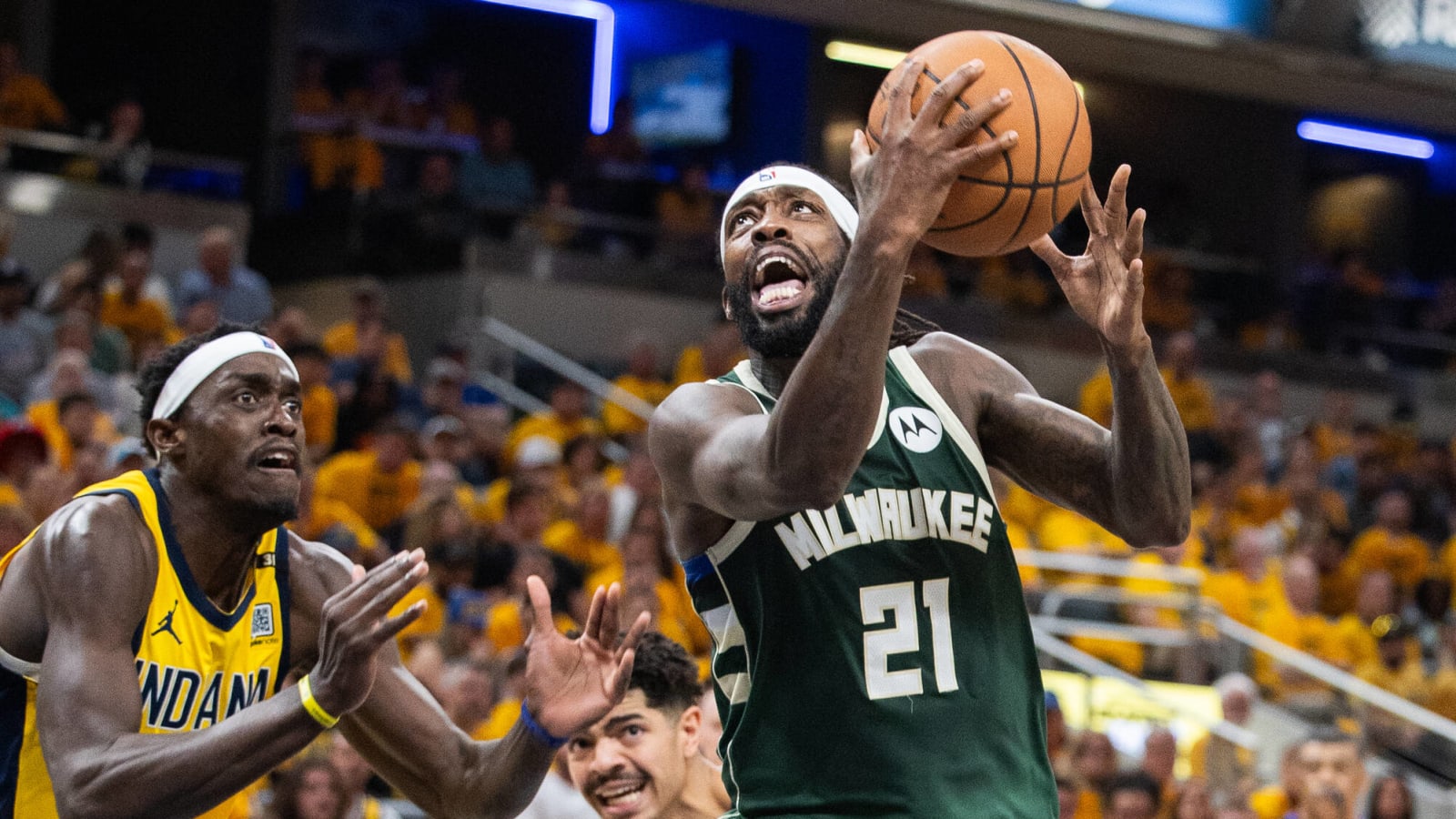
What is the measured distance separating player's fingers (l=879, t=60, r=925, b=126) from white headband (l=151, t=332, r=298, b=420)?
1.66 m

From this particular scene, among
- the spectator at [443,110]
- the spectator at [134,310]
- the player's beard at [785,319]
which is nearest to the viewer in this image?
the player's beard at [785,319]

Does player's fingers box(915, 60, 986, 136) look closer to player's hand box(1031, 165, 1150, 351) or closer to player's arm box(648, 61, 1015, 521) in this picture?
player's arm box(648, 61, 1015, 521)

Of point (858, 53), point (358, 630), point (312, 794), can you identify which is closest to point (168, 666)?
point (358, 630)

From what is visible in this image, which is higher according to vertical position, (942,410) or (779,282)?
(779,282)

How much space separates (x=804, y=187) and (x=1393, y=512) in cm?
1061

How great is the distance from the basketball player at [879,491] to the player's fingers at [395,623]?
0.49m

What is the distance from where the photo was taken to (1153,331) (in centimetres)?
1719

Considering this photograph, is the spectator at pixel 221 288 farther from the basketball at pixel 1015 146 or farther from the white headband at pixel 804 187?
the basketball at pixel 1015 146

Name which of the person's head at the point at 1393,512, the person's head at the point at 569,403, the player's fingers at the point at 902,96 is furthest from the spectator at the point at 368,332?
the player's fingers at the point at 902,96

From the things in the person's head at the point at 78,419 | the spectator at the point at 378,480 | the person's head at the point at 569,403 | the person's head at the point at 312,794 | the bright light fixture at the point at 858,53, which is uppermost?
the bright light fixture at the point at 858,53

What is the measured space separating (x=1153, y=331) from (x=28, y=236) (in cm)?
1006

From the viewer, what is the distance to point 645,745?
4.75 metres

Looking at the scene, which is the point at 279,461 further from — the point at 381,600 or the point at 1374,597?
the point at 1374,597

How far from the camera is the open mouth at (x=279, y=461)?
3.85 m
